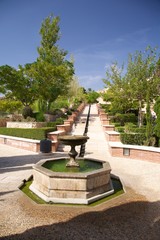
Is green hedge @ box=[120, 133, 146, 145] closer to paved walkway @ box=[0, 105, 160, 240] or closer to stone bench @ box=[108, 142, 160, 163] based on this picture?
stone bench @ box=[108, 142, 160, 163]

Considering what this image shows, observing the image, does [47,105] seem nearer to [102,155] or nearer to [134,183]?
[102,155]

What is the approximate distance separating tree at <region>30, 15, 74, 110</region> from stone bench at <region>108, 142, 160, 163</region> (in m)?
14.7

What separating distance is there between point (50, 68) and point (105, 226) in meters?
22.2

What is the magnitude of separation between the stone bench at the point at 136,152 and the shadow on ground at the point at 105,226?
5.78 m

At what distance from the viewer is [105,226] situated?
4910mm

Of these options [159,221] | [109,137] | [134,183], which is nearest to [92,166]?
[134,183]

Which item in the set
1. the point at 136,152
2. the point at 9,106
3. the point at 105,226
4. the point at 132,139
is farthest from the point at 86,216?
the point at 9,106

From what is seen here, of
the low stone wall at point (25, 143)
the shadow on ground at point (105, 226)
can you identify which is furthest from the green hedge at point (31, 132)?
the shadow on ground at point (105, 226)

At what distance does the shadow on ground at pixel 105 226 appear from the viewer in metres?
4.49

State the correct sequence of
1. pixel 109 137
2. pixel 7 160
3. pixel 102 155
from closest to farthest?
pixel 7 160 < pixel 102 155 < pixel 109 137

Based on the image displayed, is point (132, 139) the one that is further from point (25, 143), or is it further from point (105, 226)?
point (105, 226)

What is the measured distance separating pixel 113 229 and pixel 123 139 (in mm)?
10718

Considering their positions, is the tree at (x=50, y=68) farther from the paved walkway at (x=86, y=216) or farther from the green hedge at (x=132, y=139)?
the paved walkway at (x=86, y=216)

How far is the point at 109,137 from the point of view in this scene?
15.0 m
